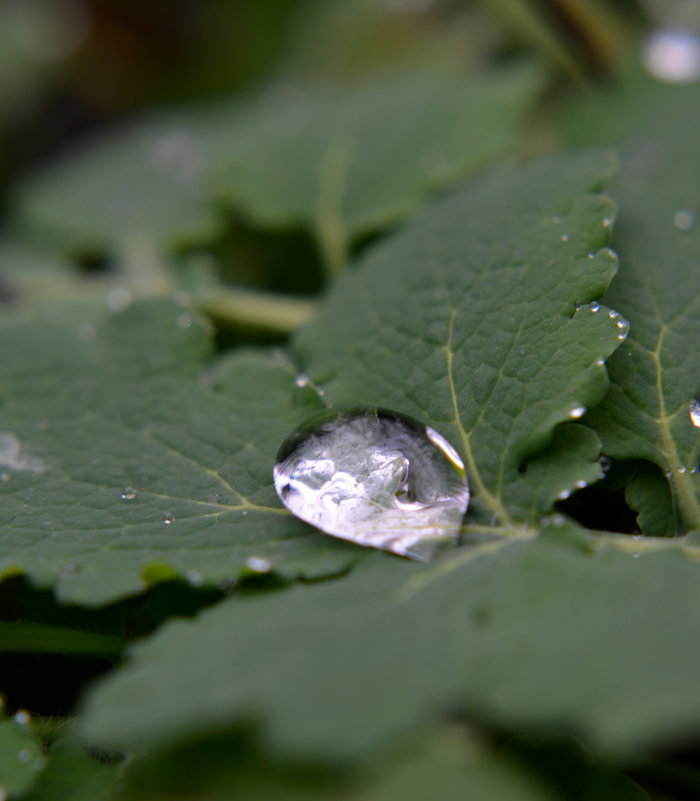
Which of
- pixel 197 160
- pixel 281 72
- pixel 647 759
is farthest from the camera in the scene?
pixel 281 72

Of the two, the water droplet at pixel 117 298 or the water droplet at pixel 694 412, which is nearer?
the water droplet at pixel 694 412

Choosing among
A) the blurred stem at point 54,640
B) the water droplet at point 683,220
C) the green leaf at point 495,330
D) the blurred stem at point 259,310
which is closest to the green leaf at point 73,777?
the blurred stem at point 54,640

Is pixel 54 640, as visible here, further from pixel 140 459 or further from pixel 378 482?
→ pixel 378 482

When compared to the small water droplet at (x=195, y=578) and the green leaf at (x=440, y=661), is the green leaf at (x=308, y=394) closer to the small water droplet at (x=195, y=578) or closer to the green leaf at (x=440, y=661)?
the small water droplet at (x=195, y=578)

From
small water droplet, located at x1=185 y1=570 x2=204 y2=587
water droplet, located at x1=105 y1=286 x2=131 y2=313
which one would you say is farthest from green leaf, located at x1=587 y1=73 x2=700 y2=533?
water droplet, located at x1=105 y1=286 x2=131 y2=313

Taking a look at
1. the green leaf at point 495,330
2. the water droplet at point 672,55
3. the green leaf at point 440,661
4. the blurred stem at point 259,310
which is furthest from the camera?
the water droplet at point 672,55

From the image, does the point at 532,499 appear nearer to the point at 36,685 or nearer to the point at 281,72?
the point at 36,685

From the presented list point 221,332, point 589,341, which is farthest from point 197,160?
point 589,341
